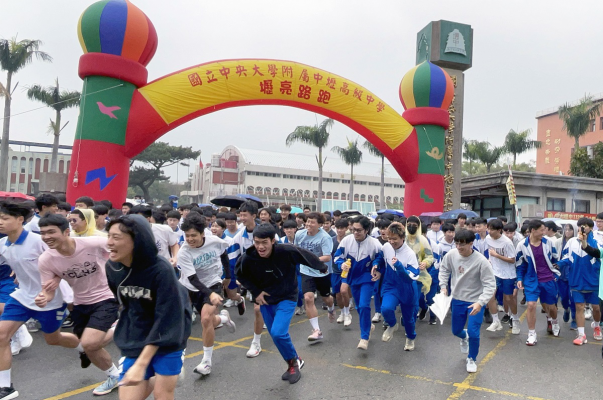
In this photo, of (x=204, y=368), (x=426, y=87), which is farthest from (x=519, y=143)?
(x=204, y=368)

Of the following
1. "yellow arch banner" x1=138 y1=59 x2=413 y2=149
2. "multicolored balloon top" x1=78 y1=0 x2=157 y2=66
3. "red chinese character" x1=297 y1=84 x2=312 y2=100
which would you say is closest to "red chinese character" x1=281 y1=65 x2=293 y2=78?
"yellow arch banner" x1=138 y1=59 x2=413 y2=149

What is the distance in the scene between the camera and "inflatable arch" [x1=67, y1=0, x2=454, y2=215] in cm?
1264

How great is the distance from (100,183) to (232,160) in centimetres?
4780

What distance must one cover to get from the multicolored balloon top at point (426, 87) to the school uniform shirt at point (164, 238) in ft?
43.1

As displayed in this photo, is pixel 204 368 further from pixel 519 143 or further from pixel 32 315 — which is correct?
pixel 519 143

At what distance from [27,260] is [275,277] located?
2434 mm

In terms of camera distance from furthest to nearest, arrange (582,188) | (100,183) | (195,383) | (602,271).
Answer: (582,188), (100,183), (602,271), (195,383)

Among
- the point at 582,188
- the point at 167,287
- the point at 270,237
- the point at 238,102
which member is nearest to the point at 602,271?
the point at 270,237

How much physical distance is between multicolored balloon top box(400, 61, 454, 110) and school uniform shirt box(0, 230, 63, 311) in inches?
591

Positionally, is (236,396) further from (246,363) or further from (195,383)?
(246,363)

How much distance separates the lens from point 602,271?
19.0ft

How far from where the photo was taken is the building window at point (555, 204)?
83.2 feet

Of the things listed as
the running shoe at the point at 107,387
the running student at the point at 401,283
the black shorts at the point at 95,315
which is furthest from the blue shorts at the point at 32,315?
the running student at the point at 401,283

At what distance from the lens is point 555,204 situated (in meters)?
25.7
